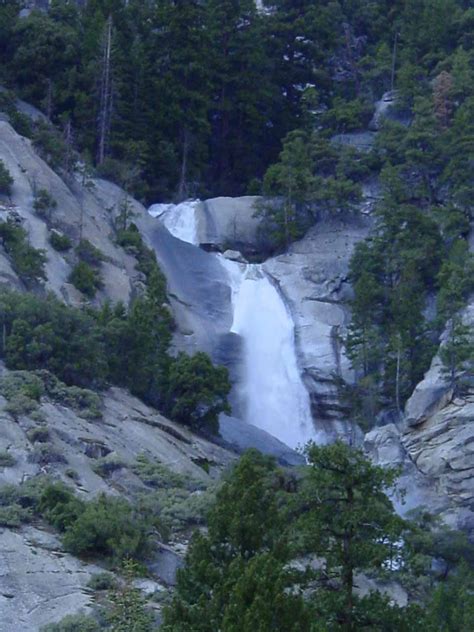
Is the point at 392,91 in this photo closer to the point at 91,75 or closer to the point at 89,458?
the point at 91,75

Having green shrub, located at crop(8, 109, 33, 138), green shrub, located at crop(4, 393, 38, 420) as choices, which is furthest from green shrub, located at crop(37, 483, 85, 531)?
green shrub, located at crop(8, 109, 33, 138)

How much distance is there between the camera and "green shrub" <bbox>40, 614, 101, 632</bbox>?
82.4 feet

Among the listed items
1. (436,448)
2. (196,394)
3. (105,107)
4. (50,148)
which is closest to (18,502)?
(196,394)

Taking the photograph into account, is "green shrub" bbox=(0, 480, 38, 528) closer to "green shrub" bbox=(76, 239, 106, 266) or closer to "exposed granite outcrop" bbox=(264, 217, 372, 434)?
"green shrub" bbox=(76, 239, 106, 266)

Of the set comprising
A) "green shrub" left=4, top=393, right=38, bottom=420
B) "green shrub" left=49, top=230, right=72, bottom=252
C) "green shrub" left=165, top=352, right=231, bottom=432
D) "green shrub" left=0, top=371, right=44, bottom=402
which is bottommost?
"green shrub" left=165, top=352, right=231, bottom=432

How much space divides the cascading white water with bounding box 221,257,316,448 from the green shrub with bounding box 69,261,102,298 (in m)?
7.64

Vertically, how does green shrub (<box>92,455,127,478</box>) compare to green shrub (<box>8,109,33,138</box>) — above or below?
below

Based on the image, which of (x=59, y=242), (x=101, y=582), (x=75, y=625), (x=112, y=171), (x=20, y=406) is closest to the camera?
(x=75, y=625)

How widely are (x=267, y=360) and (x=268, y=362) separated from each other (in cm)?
12

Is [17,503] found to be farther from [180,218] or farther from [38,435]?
[180,218]

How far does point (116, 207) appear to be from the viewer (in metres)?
57.6

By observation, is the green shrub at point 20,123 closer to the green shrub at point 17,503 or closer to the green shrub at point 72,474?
the green shrub at point 72,474

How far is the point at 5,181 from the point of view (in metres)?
51.3

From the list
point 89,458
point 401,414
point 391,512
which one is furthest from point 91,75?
point 391,512
